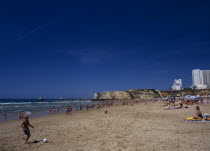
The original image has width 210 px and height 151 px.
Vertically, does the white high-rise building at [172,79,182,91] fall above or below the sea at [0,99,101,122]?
above

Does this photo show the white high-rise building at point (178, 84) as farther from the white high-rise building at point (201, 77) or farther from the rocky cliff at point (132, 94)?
the rocky cliff at point (132, 94)

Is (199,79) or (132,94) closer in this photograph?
(132,94)

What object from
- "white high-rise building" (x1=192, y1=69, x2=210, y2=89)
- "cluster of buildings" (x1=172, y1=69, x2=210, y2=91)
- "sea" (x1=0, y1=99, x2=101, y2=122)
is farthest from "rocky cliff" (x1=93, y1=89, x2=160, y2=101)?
"sea" (x1=0, y1=99, x2=101, y2=122)

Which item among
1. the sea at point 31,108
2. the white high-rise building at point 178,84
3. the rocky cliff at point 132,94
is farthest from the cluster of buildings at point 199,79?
the sea at point 31,108

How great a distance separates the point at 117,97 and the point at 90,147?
400ft

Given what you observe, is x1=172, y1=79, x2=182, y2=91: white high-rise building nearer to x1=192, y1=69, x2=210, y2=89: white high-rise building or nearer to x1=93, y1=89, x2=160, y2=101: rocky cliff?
x1=192, y1=69, x2=210, y2=89: white high-rise building

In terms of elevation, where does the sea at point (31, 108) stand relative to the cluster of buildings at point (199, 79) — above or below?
below

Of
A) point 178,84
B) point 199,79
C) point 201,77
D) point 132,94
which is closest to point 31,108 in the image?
point 132,94

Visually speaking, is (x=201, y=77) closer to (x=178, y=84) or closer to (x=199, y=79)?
(x=199, y=79)

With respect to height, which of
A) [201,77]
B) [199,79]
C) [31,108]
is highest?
[201,77]

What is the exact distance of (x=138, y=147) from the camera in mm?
6938

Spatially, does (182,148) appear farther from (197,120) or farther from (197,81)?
(197,81)

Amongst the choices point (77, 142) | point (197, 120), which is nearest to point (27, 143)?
point (77, 142)

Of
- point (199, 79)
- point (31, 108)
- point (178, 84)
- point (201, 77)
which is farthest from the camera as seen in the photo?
point (199, 79)
